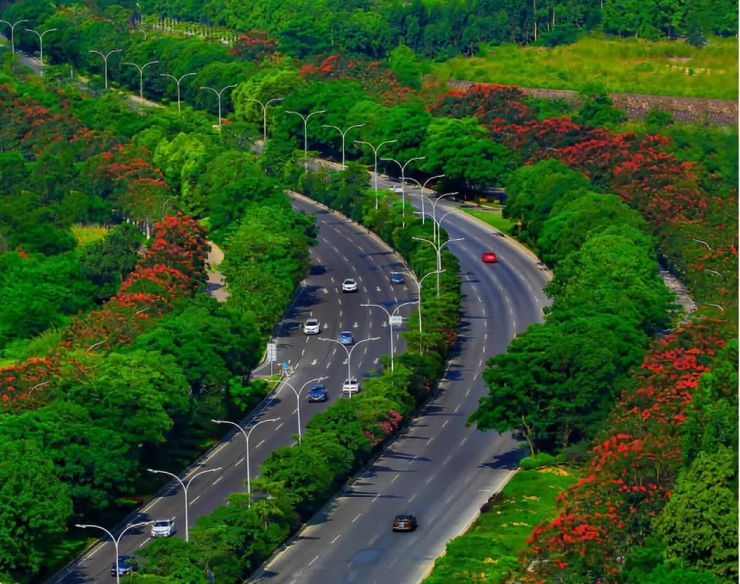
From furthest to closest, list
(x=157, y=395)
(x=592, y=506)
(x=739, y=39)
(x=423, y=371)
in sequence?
1. (x=423, y=371)
2. (x=157, y=395)
3. (x=592, y=506)
4. (x=739, y=39)

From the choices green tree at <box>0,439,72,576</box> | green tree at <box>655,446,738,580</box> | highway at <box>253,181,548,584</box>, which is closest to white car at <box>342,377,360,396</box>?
highway at <box>253,181,548,584</box>

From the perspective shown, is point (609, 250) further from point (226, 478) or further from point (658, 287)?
point (226, 478)

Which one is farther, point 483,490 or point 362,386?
point 362,386

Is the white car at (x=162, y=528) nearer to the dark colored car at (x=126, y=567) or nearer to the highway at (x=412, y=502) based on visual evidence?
the dark colored car at (x=126, y=567)

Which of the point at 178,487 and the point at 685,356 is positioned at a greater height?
the point at 685,356

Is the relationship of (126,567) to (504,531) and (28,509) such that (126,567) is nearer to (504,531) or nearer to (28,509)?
(28,509)

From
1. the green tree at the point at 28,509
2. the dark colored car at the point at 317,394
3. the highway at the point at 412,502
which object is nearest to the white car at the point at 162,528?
the green tree at the point at 28,509

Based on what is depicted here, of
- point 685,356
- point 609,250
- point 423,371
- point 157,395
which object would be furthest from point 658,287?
point 157,395
